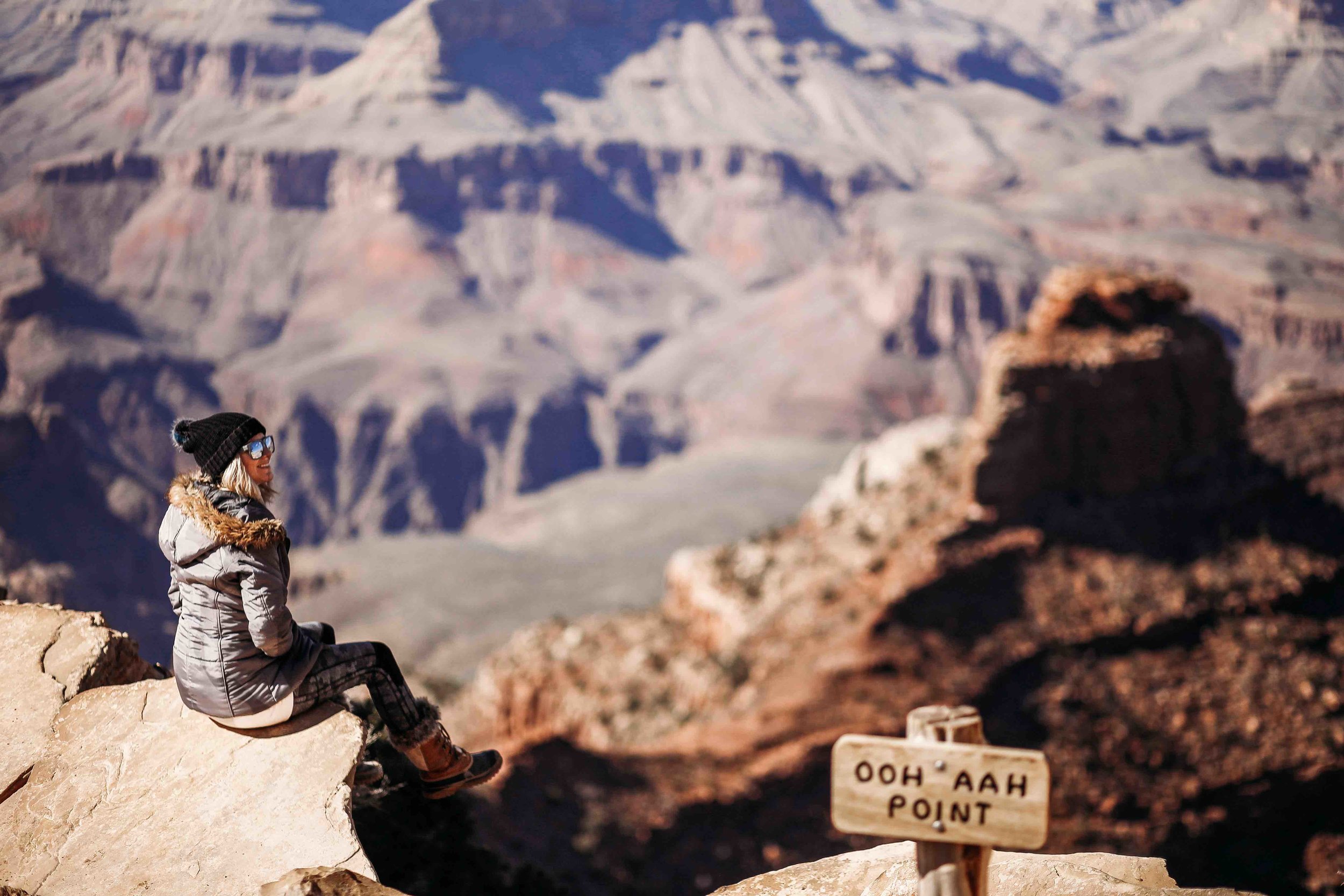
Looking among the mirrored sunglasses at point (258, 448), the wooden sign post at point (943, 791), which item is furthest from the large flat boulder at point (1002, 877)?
the mirrored sunglasses at point (258, 448)

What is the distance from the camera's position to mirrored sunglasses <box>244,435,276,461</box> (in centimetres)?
730

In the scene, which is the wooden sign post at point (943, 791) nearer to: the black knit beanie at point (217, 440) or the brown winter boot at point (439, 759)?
the brown winter boot at point (439, 759)

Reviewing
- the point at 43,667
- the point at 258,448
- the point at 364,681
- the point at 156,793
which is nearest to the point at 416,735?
the point at 364,681

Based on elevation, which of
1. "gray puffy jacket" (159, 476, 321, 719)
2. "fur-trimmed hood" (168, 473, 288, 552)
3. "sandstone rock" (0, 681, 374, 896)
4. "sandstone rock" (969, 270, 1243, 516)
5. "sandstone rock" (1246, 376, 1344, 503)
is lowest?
"sandstone rock" (1246, 376, 1344, 503)

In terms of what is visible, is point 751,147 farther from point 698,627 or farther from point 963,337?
point 698,627

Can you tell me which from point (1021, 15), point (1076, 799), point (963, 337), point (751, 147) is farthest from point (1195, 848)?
point (1021, 15)

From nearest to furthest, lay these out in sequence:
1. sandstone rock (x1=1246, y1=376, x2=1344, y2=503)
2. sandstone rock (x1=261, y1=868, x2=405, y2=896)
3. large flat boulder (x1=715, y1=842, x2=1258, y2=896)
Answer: sandstone rock (x1=261, y1=868, x2=405, y2=896), large flat boulder (x1=715, y1=842, x2=1258, y2=896), sandstone rock (x1=1246, y1=376, x2=1344, y2=503)

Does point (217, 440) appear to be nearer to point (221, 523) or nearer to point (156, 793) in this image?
point (221, 523)

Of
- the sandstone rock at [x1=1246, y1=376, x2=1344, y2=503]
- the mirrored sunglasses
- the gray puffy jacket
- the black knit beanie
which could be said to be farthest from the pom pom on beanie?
the sandstone rock at [x1=1246, y1=376, x2=1344, y2=503]

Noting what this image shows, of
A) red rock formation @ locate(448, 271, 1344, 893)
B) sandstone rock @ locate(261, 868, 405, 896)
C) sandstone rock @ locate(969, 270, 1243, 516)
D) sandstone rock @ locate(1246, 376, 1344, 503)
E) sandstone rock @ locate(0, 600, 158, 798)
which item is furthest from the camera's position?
sandstone rock @ locate(1246, 376, 1344, 503)

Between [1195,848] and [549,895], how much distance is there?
16.1m

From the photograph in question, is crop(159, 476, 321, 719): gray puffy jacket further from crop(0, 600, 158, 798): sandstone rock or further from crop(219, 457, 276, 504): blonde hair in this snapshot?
crop(0, 600, 158, 798): sandstone rock

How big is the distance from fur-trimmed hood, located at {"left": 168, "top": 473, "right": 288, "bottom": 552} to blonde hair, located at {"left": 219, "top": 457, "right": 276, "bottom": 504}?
6cm

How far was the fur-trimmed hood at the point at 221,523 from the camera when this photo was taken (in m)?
6.95
